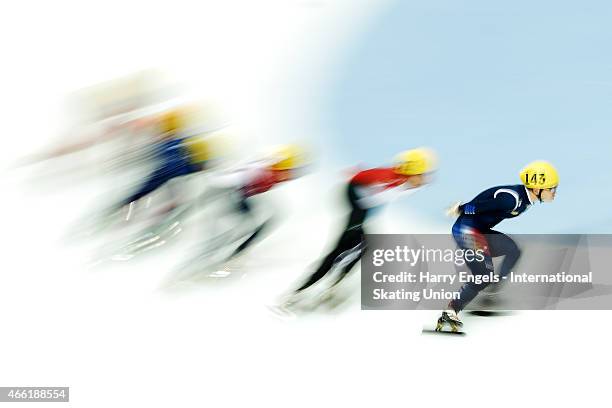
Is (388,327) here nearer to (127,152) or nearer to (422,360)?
(422,360)

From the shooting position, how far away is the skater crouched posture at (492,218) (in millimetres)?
4742

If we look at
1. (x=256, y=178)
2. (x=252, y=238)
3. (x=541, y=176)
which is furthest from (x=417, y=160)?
(x=252, y=238)

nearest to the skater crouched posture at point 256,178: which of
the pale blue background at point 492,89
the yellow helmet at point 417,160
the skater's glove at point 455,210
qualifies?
the pale blue background at point 492,89

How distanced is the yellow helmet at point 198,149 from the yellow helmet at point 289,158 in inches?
15.9

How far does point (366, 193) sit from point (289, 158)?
1.63 feet

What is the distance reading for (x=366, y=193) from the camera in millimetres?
4773

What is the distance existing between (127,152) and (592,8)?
9.41ft

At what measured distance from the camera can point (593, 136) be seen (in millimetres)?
4758

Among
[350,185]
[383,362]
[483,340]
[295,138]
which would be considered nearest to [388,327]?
[383,362]

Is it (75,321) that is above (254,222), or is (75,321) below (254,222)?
below

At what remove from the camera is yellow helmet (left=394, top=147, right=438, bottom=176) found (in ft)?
15.5

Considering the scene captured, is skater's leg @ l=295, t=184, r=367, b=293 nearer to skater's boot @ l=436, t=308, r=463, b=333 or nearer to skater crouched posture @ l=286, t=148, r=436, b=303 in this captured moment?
skater crouched posture @ l=286, t=148, r=436, b=303

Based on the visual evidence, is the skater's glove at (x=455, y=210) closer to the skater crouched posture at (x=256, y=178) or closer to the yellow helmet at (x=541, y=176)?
the yellow helmet at (x=541, y=176)

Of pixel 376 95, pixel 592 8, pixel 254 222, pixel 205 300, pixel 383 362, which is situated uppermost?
pixel 592 8
